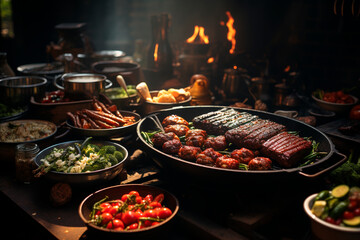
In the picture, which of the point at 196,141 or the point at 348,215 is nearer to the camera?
the point at 348,215

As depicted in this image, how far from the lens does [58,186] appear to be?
3174 millimetres

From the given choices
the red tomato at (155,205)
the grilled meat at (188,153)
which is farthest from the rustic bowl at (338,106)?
the red tomato at (155,205)

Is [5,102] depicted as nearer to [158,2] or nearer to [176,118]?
[176,118]

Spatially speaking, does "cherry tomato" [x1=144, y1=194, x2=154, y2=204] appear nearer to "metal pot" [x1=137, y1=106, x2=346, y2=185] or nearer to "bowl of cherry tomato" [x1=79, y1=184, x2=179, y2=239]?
"bowl of cherry tomato" [x1=79, y1=184, x2=179, y2=239]

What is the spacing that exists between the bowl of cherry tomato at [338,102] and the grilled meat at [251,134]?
91.9 inches

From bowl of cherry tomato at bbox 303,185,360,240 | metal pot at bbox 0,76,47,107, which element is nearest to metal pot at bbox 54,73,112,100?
metal pot at bbox 0,76,47,107

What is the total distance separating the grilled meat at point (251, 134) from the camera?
3287 mm

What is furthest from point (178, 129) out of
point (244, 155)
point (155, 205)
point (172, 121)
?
point (155, 205)

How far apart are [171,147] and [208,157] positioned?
43 cm

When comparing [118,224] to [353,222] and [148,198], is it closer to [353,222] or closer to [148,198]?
[148,198]

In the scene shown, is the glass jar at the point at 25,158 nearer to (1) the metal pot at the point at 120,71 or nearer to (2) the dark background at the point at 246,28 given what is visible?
(1) the metal pot at the point at 120,71

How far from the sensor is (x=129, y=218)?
258 centimetres

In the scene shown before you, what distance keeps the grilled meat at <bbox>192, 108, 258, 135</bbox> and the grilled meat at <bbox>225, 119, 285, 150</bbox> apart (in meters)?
0.18

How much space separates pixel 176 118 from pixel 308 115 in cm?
254
